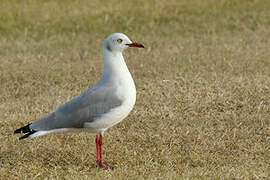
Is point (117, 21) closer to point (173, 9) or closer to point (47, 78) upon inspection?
point (173, 9)

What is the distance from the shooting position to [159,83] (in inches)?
330

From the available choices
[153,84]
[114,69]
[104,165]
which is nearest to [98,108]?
[114,69]

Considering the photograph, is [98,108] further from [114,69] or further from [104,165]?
[104,165]

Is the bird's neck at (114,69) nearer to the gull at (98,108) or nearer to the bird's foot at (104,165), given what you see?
the gull at (98,108)

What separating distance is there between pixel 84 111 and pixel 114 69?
1.63 feet

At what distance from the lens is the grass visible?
5.44 metres

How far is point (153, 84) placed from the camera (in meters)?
8.38

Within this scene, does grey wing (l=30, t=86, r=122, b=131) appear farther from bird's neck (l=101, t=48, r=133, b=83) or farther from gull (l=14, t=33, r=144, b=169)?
bird's neck (l=101, t=48, r=133, b=83)

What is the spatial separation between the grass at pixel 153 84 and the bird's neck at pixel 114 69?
89cm

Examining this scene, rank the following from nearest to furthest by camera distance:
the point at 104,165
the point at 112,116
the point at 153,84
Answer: the point at 112,116 → the point at 104,165 → the point at 153,84

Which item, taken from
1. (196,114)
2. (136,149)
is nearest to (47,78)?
(196,114)

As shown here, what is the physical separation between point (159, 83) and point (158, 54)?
8.73 feet

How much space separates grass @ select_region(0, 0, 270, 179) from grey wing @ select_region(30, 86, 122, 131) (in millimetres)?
470

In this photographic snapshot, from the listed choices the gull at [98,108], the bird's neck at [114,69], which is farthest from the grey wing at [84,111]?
the bird's neck at [114,69]
